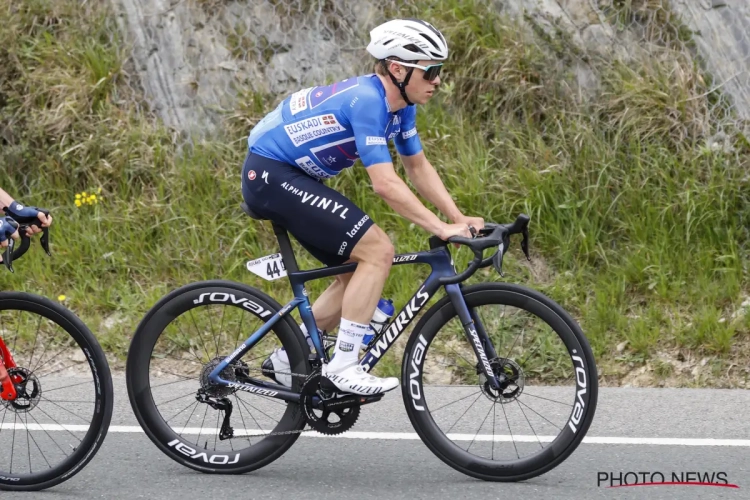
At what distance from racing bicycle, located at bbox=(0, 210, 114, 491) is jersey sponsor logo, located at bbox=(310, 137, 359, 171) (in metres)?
1.21

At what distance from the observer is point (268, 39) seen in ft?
29.6

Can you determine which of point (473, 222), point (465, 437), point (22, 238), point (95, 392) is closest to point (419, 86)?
point (473, 222)

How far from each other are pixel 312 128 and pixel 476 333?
114 cm

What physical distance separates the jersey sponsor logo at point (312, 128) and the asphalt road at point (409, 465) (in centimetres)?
150

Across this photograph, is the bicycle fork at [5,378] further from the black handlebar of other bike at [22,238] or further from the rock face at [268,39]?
the rock face at [268,39]

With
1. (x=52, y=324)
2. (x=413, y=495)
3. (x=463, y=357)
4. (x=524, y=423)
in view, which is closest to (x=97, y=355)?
(x=52, y=324)

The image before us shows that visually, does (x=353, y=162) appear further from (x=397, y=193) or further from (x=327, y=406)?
(x=327, y=406)

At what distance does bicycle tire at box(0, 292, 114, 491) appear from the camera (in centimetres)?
446

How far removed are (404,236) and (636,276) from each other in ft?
5.48

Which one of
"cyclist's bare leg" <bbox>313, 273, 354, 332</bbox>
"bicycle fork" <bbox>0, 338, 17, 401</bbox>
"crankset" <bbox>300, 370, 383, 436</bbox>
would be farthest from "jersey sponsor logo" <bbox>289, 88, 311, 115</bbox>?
"bicycle fork" <bbox>0, 338, 17, 401</bbox>

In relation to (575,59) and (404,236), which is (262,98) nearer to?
(404,236)

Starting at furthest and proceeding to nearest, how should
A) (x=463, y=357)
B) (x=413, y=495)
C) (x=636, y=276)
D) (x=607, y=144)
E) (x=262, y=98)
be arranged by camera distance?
(x=262, y=98)
(x=607, y=144)
(x=636, y=276)
(x=463, y=357)
(x=413, y=495)

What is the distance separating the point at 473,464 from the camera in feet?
15.1

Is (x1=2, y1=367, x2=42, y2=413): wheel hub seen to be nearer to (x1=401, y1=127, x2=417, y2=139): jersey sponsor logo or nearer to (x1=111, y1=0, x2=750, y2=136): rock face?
(x1=401, y1=127, x2=417, y2=139): jersey sponsor logo
